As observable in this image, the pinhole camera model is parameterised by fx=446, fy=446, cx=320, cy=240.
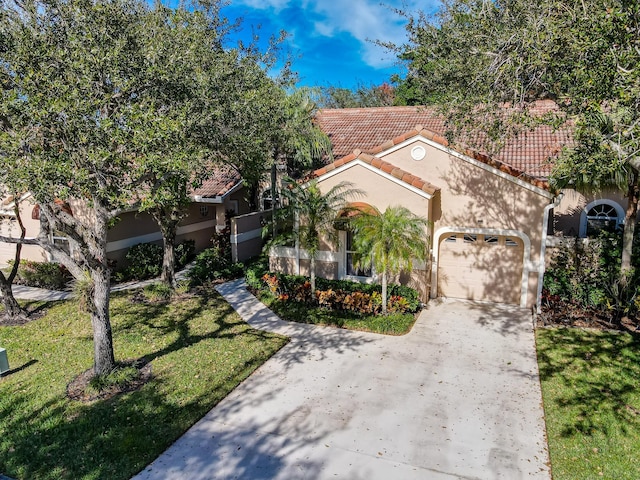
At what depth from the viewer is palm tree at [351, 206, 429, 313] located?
13844 mm

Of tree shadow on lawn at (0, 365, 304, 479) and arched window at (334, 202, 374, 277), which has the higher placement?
arched window at (334, 202, 374, 277)

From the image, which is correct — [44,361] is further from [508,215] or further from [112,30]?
[508,215]

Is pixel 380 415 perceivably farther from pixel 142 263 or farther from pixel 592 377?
pixel 142 263

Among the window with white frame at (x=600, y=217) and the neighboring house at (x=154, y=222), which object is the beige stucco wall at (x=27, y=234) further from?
the window with white frame at (x=600, y=217)

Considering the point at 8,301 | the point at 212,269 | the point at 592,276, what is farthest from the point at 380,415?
the point at 8,301

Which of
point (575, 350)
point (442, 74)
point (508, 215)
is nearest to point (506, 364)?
point (575, 350)

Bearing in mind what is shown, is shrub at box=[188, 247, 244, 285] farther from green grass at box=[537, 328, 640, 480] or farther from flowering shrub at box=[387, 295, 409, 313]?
green grass at box=[537, 328, 640, 480]

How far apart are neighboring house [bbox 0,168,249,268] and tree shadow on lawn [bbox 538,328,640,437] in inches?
519

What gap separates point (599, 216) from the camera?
19188 mm

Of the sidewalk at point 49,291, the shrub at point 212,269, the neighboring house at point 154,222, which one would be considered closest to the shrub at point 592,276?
the shrub at point 212,269

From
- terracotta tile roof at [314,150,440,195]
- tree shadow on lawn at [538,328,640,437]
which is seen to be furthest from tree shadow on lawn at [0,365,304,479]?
terracotta tile roof at [314,150,440,195]

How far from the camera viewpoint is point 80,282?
10.4m

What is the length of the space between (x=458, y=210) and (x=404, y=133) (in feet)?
14.7

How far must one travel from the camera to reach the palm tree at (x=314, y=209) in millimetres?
15828
